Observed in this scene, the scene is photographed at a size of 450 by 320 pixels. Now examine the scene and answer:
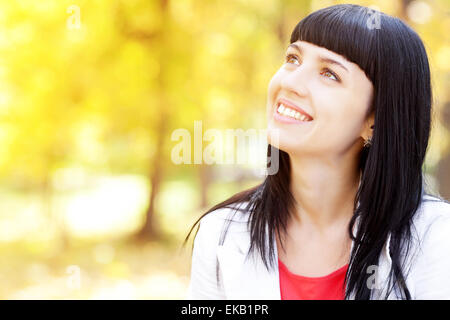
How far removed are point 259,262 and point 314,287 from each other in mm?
163

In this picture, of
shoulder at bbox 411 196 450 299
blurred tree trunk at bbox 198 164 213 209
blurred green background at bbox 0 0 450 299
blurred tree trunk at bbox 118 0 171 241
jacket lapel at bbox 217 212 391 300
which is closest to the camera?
shoulder at bbox 411 196 450 299

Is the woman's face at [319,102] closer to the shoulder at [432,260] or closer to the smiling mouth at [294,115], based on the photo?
the smiling mouth at [294,115]

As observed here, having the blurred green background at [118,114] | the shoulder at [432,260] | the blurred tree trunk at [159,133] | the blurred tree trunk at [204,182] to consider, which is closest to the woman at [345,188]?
the shoulder at [432,260]

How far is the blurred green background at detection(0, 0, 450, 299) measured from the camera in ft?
12.0

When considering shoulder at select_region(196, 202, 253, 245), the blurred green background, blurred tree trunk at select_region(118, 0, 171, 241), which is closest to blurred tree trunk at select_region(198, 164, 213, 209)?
the blurred green background

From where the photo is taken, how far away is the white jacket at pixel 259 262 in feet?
4.17

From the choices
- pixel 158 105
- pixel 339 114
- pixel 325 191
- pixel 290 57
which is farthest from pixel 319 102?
pixel 158 105

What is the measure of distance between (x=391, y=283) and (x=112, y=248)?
339 centimetres

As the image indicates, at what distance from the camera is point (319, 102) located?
4.30 ft

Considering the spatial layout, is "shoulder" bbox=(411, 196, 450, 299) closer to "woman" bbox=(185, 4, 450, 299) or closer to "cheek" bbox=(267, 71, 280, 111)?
"woman" bbox=(185, 4, 450, 299)

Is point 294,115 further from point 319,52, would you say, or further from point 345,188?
point 345,188

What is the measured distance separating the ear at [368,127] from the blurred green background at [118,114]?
2.39 m

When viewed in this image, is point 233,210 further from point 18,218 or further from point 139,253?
point 18,218

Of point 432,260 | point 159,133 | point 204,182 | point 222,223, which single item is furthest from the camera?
point 204,182
